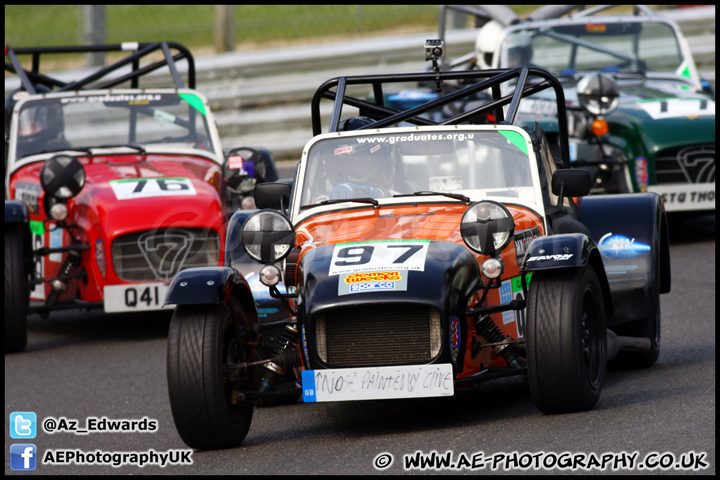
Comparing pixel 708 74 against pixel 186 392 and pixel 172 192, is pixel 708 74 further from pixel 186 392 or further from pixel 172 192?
pixel 186 392

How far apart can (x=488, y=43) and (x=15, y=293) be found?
6764 mm

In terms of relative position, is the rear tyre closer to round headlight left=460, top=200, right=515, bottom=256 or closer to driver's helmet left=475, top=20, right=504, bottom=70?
round headlight left=460, top=200, right=515, bottom=256

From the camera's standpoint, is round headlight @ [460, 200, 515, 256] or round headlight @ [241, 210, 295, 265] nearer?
round headlight @ [460, 200, 515, 256]

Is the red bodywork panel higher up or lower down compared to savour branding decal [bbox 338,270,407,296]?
lower down

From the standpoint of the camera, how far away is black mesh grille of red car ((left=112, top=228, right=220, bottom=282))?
918cm

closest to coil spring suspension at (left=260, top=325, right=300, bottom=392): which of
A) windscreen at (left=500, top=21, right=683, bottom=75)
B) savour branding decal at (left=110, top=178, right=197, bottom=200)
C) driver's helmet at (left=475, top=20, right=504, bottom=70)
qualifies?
savour branding decal at (left=110, top=178, right=197, bottom=200)

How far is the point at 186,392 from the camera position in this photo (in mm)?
5539

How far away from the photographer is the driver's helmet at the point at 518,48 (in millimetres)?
12961

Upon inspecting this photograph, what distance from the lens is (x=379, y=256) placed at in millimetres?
5672

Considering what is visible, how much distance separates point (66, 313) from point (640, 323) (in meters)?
5.79

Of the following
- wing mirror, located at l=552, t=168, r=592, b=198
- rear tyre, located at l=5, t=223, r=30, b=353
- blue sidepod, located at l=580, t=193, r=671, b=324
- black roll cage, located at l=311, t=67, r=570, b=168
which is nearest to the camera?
wing mirror, located at l=552, t=168, r=592, b=198


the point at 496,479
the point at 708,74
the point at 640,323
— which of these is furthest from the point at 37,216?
the point at 708,74

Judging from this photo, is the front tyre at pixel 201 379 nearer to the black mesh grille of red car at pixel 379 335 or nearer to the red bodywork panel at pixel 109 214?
the black mesh grille of red car at pixel 379 335

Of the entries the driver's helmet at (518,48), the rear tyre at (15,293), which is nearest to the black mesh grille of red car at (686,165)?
the driver's helmet at (518,48)
